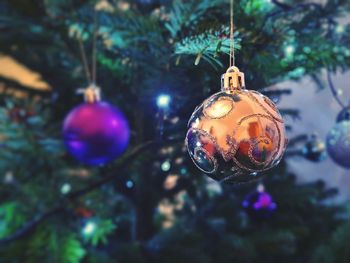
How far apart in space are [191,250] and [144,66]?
574mm

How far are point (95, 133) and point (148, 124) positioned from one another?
0.42 feet

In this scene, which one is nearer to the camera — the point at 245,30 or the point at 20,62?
the point at 245,30

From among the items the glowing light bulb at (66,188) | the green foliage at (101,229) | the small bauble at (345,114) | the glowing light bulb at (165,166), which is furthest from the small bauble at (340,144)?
the glowing light bulb at (66,188)

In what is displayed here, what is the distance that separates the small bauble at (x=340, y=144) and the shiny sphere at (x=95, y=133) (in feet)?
1.27

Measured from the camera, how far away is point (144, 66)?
67 cm

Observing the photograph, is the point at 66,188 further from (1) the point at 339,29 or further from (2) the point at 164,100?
(1) the point at 339,29

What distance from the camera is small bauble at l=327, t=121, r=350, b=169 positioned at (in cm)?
76

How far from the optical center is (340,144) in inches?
30.0

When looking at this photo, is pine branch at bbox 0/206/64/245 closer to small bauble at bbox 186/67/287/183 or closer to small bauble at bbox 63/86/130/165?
small bauble at bbox 63/86/130/165

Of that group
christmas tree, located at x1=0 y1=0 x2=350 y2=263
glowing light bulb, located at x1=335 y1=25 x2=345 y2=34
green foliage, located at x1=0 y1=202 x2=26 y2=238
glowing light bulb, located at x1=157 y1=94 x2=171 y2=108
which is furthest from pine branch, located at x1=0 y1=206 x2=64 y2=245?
glowing light bulb, located at x1=335 y1=25 x2=345 y2=34

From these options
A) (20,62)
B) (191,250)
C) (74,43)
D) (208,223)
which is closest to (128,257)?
(191,250)

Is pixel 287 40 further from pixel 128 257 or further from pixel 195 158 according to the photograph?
pixel 128 257

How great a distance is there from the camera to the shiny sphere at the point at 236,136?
41 centimetres

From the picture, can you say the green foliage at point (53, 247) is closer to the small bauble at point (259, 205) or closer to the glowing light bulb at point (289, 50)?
the small bauble at point (259, 205)
